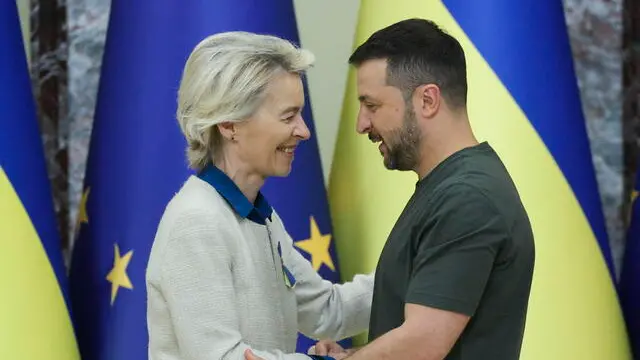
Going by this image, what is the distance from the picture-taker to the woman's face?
49.5 inches

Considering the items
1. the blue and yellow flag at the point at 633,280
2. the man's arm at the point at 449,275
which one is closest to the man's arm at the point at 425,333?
the man's arm at the point at 449,275

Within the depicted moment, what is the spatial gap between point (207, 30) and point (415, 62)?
2.03ft

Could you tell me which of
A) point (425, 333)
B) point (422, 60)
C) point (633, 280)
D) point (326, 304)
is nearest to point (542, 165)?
point (633, 280)

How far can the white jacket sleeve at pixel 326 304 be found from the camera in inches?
57.4

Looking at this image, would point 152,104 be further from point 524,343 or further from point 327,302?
point 524,343

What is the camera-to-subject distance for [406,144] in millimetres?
1195

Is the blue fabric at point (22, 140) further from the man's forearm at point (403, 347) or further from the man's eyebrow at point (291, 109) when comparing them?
the man's forearm at point (403, 347)

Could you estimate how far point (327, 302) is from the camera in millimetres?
1482

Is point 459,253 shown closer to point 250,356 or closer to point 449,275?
point 449,275

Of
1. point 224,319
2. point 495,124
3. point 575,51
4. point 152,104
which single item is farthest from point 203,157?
point 575,51

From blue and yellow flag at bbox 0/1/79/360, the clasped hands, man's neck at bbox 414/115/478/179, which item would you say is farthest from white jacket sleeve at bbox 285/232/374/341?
blue and yellow flag at bbox 0/1/79/360

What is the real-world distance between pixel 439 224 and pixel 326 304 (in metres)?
0.43

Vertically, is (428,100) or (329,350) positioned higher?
(428,100)

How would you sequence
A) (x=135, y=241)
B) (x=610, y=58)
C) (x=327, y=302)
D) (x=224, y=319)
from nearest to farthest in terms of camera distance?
1. (x=224, y=319)
2. (x=327, y=302)
3. (x=135, y=241)
4. (x=610, y=58)
